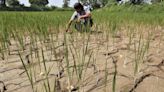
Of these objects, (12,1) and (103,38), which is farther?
(12,1)

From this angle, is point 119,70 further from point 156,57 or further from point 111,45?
point 111,45

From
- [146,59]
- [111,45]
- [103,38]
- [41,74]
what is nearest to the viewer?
[41,74]

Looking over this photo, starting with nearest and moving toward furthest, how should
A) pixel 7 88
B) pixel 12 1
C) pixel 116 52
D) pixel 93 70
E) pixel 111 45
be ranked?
pixel 7 88 → pixel 93 70 → pixel 116 52 → pixel 111 45 → pixel 12 1

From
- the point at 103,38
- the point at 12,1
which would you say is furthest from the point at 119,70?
the point at 12,1

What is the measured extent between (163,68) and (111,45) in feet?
3.98

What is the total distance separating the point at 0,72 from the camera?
2.39 m

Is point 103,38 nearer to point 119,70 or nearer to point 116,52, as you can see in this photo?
point 116,52

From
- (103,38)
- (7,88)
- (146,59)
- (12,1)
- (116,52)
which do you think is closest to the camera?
(7,88)

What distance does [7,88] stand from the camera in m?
2.02

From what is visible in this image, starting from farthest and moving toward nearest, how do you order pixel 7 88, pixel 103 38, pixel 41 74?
1. pixel 103 38
2. pixel 41 74
3. pixel 7 88

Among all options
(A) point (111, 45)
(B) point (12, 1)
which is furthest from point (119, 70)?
(B) point (12, 1)

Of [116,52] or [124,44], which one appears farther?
[124,44]

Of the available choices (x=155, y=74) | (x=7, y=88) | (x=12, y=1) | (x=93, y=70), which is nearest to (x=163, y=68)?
(x=155, y=74)

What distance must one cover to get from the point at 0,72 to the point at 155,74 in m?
1.13
